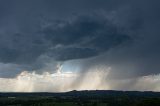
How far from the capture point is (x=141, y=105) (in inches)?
6442

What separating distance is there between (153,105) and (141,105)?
7.18 m

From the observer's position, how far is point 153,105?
160375 millimetres
